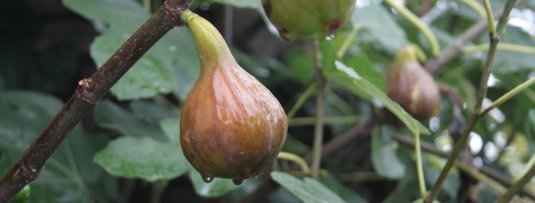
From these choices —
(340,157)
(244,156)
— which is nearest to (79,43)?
(340,157)

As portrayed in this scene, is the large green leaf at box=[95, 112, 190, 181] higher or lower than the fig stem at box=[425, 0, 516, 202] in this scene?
lower

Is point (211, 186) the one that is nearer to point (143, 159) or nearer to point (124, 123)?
point (143, 159)

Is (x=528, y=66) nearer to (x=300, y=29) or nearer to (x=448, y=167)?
(x=448, y=167)

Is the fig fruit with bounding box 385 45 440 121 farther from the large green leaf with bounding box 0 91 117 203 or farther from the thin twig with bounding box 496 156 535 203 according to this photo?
the large green leaf with bounding box 0 91 117 203

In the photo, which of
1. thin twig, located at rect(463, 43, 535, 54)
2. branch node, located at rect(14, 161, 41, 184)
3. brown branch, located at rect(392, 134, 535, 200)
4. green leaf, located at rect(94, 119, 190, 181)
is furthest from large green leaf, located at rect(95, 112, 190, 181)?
thin twig, located at rect(463, 43, 535, 54)

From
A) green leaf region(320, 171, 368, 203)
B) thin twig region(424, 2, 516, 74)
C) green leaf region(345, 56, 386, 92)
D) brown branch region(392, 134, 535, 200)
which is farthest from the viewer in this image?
thin twig region(424, 2, 516, 74)

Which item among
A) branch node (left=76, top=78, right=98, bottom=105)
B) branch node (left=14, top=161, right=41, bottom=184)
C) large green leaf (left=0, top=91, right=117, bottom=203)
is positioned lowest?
large green leaf (left=0, top=91, right=117, bottom=203)

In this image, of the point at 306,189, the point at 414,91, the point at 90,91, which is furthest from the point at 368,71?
the point at 90,91

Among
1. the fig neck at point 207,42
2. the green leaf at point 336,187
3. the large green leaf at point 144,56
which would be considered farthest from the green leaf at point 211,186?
the fig neck at point 207,42
